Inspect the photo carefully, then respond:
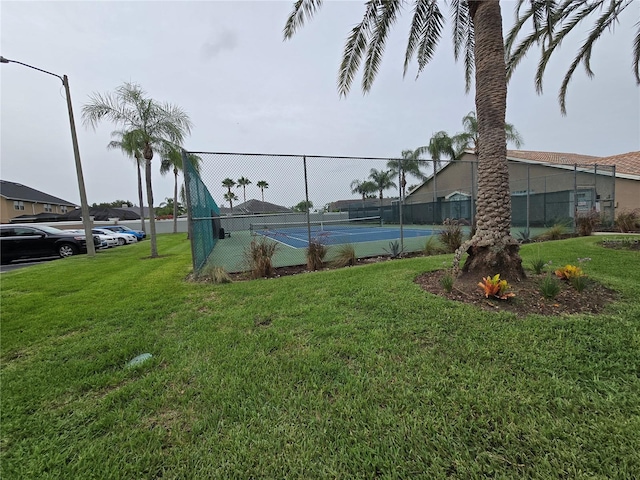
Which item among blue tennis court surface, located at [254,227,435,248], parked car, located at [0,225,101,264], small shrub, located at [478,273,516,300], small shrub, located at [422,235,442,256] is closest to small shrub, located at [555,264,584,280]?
small shrub, located at [478,273,516,300]

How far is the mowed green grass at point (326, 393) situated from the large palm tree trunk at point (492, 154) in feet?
3.91

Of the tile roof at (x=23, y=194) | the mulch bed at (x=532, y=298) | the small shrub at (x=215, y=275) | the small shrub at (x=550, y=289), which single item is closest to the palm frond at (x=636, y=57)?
the mulch bed at (x=532, y=298)

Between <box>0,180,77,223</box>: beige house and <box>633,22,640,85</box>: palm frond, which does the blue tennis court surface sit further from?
<box>0,180,77,223</box>: beige house

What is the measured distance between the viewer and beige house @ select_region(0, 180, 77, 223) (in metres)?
29.2

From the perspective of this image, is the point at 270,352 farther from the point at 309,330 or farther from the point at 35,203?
the point at 35,203

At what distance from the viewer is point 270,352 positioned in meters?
2.75

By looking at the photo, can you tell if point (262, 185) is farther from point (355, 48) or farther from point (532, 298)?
point (532, 298)

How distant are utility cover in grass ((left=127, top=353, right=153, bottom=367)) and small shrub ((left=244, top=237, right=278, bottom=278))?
11.0 ft

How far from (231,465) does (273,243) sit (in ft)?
17.0

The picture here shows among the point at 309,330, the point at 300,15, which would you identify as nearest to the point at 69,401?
the point at 309,330

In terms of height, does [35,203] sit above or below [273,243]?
above

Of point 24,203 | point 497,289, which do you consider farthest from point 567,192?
point 24,203

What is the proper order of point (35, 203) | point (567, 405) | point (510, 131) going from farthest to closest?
point (35, 203), point (510, 131), point (567, 405)

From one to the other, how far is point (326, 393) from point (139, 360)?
1905 millimetres
